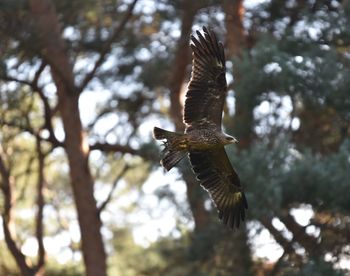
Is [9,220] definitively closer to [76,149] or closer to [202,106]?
[76,149]

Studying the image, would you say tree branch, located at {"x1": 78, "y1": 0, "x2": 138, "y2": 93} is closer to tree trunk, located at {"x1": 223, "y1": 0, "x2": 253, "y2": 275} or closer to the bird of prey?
tree trunk, located at {"x1": 223, "y1": 0, "x2": 253, "y2": 275}

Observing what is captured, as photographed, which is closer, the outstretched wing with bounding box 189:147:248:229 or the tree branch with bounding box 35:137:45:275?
the outstretched wing with bounding box 189:147:248:229

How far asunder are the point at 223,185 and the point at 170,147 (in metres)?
1.19

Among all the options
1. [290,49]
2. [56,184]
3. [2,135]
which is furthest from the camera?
[56,184]

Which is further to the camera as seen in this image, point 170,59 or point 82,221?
point 170,59

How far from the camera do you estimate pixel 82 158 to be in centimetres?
1316

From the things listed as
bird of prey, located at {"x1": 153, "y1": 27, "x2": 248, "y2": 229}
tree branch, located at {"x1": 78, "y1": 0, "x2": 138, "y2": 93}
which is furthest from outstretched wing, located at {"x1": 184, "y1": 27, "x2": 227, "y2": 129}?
Result: tree branch, located at {"x1": 78, "y1": 0, "x2": 138, "y2": 93}

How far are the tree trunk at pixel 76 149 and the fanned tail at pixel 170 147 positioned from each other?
5157 millimetres

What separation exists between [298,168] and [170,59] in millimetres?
4273

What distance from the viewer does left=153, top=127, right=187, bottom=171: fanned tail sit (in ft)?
26.2

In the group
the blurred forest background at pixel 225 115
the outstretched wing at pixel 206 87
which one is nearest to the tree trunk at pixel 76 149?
the blurred forest background at pixel 225 115

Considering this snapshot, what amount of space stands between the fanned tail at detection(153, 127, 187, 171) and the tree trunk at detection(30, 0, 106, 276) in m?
5.16

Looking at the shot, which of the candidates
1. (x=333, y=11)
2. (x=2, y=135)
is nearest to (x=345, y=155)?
(x=333, y=11)

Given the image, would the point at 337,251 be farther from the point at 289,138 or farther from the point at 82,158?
the point at 82,158
